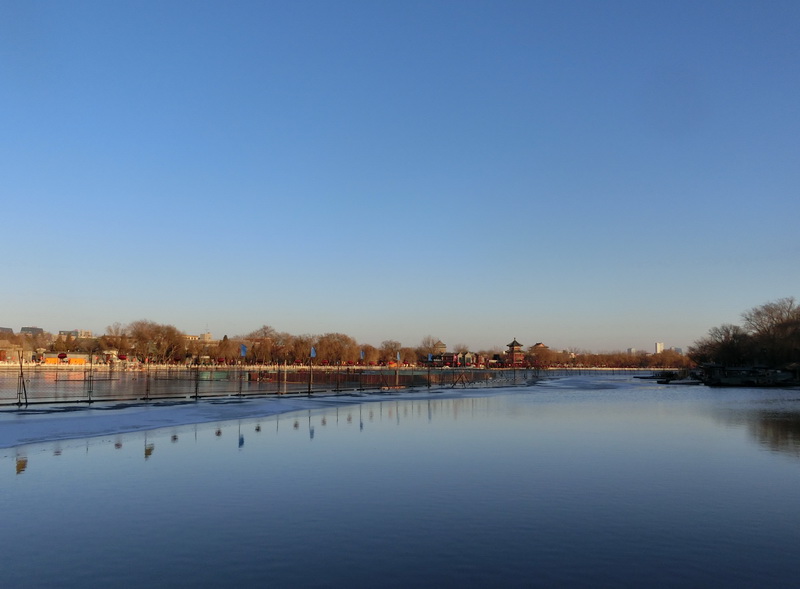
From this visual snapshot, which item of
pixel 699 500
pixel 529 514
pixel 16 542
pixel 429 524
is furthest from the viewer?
pixel 699 500

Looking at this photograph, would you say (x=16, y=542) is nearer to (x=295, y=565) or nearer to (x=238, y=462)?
(x=295, y=565)

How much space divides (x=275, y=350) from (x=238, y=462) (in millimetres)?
172456

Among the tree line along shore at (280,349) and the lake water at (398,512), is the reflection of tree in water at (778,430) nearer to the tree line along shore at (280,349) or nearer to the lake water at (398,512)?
the lake water at (398,512)

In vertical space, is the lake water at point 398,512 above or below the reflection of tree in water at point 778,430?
above

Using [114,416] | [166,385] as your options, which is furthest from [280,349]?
[114,416]

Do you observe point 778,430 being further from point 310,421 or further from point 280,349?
point 280,349

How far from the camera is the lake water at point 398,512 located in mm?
8875

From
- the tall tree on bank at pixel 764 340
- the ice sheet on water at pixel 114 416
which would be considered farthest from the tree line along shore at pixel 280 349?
the ice sheet on water at pixel 114 416

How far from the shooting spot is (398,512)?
12.3 m

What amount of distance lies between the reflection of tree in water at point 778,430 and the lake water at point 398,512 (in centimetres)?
32

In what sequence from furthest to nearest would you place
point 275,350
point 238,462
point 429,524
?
1. point 275,350
2. point 238,462
3. point 429,524

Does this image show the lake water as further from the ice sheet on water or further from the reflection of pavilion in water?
the ice sheet on water

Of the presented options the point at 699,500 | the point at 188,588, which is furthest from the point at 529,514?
the point at 188,588

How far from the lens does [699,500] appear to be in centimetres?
1371
